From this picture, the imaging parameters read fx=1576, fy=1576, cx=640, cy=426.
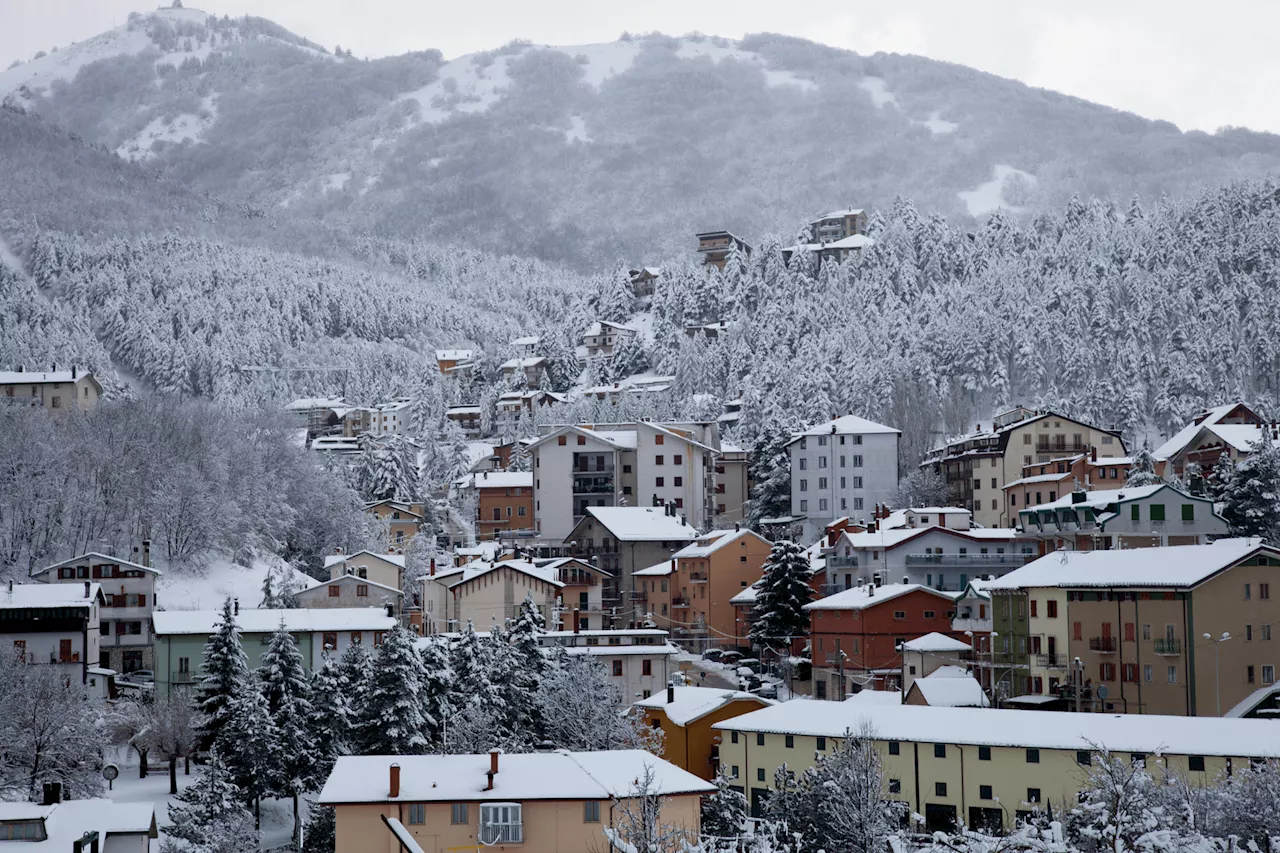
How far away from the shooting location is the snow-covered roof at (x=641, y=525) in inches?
3445

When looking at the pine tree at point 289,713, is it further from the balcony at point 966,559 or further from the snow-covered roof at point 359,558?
the balcony at point 966,559

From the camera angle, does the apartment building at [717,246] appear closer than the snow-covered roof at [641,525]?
No

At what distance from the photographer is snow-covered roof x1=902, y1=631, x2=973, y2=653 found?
202ft

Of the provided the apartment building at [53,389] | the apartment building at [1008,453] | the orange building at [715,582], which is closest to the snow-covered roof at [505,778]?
the orange building at [715,582]

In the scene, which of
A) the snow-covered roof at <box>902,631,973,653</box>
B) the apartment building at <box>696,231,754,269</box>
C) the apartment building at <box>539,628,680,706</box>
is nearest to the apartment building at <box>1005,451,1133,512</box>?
the snow-covered roof at <box>902,631,973,653</box>

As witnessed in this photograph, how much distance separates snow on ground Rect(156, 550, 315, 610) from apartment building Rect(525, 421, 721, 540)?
57.9ft

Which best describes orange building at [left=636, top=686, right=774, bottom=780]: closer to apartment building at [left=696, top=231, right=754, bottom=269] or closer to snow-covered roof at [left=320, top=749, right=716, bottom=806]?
snow-covered roof at [left=320, top=749, right=716, bottom=806]

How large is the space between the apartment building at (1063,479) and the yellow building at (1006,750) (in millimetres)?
38242

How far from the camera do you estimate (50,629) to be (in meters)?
68.9

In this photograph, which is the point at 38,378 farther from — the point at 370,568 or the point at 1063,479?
the point at 1063,479

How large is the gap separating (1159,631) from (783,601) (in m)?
22.6

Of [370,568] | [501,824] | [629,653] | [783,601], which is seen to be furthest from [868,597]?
[370,568]

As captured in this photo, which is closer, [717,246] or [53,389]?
[53,389]

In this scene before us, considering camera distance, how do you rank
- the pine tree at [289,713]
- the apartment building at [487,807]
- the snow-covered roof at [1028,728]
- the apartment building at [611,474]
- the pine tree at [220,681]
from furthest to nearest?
the apartment building at [611,474]
the pine tree at [220,681]
the pine tree at [289,713]
the snow-covered roof at [1028,728]
the apartment building at [487,807]
